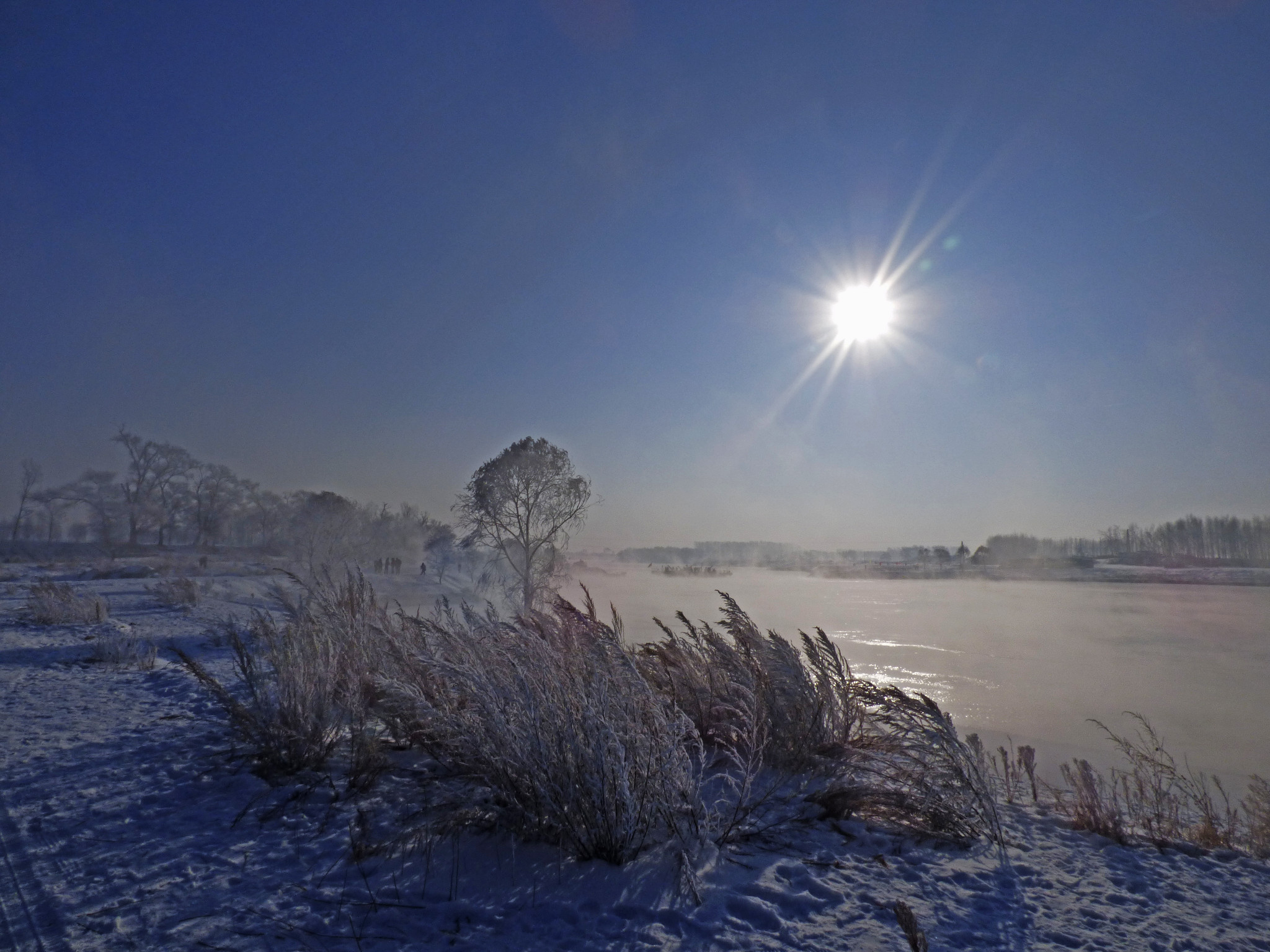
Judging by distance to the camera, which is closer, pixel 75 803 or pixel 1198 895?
pixel 1198 895

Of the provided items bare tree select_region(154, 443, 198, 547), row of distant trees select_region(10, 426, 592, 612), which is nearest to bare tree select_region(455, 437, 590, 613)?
row of distant trees select_region(10, 426, 592, 612)

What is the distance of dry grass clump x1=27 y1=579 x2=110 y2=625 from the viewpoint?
905 cm

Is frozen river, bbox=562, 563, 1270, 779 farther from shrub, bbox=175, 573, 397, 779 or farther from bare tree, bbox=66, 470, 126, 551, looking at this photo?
bare tree, bbox=66, 470, 126, 551

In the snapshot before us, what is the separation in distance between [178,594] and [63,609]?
368 centimetres

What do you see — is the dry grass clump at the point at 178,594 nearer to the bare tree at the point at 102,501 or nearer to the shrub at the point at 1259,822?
the shrub at the point at 1259,822

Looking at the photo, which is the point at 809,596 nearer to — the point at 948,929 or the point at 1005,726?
the point at 1005,726

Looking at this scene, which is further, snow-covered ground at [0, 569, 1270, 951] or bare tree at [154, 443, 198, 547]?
bare tree at [154, 443, 198, 547]

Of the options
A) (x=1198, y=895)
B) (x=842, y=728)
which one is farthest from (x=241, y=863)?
(x=1198, y=895)

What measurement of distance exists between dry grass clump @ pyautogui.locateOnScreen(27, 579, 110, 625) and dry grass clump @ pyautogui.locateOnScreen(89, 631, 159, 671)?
115 inches

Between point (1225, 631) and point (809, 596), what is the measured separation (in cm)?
1410

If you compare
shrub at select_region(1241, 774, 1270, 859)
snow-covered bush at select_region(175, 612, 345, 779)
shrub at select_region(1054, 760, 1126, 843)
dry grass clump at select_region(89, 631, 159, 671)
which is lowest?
shrub at select_region(1241, 774, 1270, 859)

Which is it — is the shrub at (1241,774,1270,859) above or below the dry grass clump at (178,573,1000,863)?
below

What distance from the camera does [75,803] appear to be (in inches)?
112

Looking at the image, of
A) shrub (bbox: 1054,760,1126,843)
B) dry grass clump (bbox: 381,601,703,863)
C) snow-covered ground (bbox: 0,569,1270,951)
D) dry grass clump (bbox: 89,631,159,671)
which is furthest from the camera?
dry grass clump (bbox: 89,631,159,671)
